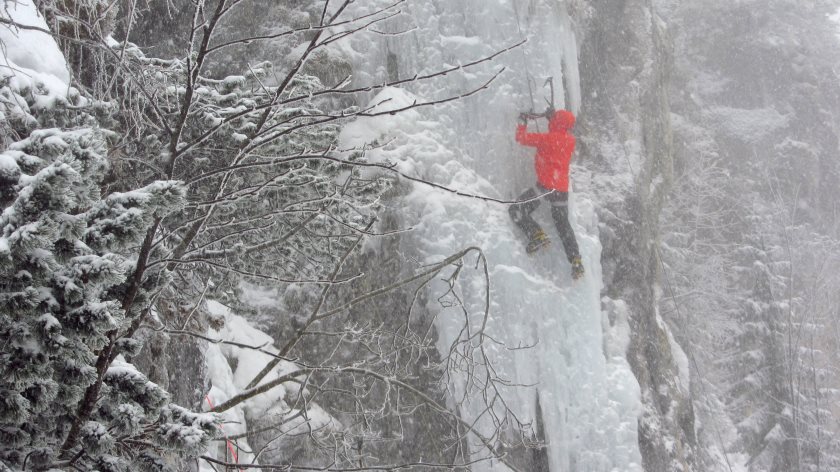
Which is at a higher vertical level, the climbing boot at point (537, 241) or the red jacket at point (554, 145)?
the red jacket at point (554, 145)

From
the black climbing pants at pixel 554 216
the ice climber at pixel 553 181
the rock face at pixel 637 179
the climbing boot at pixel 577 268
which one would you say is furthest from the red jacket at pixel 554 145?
the rock face at pixel 637 179

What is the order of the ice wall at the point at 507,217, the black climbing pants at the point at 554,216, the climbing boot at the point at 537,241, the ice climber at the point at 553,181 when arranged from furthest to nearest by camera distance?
the black climbing pants at the point at 554,216, the climbing boot at the point at 537,241, the ice climber at the point at 553,181, the ice wall at the point at 507,217

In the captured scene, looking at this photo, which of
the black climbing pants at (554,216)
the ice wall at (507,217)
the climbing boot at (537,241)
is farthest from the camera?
the black climbing pants at (554,216)

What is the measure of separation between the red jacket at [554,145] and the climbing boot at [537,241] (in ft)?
1.68

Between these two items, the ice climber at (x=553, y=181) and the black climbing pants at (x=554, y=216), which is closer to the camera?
the ice climber at (x=553, y=181)

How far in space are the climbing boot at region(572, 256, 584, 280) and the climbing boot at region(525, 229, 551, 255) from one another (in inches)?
15.5

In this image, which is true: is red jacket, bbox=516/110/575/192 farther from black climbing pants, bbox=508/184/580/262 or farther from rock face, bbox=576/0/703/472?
rock face, bbox=576/0/703/472

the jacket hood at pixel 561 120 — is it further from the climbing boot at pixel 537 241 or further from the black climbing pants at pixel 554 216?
the climbing boot at pixel 537 241

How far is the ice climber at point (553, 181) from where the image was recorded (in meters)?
7.12

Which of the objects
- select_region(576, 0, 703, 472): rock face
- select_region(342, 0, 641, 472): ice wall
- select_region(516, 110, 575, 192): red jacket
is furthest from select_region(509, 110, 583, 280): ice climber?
select_region(576, 0, 703, 472): rock face

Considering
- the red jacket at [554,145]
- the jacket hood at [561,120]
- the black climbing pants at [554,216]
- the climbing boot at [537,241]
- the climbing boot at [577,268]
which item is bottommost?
the climbing boot at [577,268]

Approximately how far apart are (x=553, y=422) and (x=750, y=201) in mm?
10714

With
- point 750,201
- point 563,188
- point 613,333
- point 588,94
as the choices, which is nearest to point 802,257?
point 750,201

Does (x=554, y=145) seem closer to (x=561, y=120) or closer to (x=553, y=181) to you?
(x=561, y=120)
